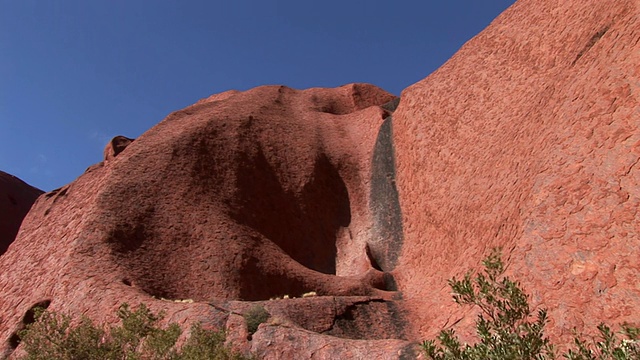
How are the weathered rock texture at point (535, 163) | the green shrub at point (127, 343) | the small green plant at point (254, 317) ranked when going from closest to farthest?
the green shrub at point (127, 343), the weathered rock texture at point (535, 163), the small green plant at point (254, 317)

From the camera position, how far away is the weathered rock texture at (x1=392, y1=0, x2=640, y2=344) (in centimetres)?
1062

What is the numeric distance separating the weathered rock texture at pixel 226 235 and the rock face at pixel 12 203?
21758mm

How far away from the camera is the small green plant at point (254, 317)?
504 inches

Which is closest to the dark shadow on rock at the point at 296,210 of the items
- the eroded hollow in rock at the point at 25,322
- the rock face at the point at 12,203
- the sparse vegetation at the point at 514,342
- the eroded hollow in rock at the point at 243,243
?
the eroded hollow in rock at the point at 243,243

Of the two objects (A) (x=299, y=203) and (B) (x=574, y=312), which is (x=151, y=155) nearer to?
(A) (x=299, y=203)

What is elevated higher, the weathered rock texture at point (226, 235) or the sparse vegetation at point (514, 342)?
the weathered rock texture at point (226, 235)

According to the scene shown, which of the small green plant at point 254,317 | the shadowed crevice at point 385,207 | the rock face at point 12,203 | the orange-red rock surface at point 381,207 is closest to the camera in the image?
the orange-red rock surface at point 381,207

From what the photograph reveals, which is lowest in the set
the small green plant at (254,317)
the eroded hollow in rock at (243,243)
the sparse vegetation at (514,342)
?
the sparse vegetation at (514,342)

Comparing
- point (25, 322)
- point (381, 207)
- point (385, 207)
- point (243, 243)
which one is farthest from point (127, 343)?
point (381, 207)

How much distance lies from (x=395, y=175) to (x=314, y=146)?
5.00 meters

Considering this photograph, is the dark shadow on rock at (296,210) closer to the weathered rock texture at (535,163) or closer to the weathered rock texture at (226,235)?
the weathered rock texture at (226,235)

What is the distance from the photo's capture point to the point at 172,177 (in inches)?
868

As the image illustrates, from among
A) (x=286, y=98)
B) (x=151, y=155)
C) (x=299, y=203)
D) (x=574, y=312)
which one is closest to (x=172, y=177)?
(x=151, y=155)

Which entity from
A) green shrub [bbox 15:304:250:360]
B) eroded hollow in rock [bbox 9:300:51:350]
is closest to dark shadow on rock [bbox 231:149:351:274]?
eroded hollow in rock [bbox 9:300:51:350]
